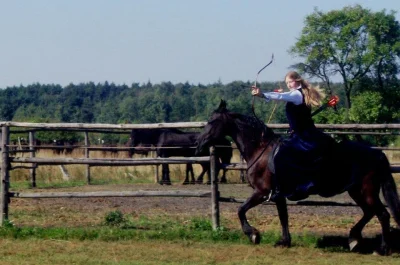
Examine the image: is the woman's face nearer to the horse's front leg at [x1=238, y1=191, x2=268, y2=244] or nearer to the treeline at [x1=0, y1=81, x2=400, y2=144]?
the horse's front leg at [x1=238, y1=191, x2=268, y2=244]

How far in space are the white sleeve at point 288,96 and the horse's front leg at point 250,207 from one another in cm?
139

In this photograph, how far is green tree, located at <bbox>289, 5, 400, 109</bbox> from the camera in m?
46.5

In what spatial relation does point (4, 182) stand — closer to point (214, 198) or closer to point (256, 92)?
point (214, 198)

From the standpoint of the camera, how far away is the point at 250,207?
11.1 m

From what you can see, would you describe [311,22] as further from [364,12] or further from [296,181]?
[296,181]

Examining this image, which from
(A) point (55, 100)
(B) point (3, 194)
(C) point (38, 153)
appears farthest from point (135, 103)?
(B) point (3, 194)

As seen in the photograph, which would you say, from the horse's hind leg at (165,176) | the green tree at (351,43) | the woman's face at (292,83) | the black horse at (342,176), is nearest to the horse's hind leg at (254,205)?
the black horse at (342,176)

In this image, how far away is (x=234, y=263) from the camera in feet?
31.9

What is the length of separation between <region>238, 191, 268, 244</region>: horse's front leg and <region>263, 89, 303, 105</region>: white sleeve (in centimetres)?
139

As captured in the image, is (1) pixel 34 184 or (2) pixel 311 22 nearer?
(1) pixel 34 184

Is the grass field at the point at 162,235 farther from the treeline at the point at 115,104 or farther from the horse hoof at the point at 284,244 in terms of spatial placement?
the treeline at the point at 115,104

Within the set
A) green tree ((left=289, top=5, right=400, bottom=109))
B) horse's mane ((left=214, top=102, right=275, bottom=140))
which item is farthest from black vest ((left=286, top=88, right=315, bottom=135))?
green tree ((left=289, top=5, right=400, bottom=109))

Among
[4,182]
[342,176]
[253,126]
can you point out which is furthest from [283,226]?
[4,182]

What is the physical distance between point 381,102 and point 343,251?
120 feet
